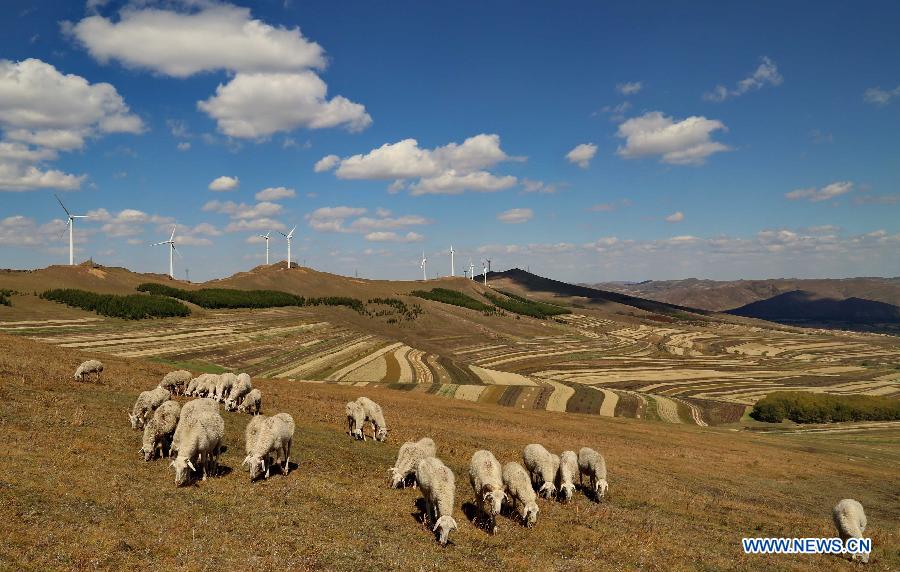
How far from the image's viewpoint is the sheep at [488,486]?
18.1 m

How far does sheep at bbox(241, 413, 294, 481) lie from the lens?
1952cm

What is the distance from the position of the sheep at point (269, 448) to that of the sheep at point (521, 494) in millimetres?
9047

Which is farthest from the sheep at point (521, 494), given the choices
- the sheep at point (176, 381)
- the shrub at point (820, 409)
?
the shrub at point (820, 409)

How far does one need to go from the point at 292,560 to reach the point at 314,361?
84.5 metres

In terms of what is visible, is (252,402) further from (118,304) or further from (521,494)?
(118,304)

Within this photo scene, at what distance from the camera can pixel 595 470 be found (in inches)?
934

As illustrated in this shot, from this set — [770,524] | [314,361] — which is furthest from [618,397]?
[770,524]

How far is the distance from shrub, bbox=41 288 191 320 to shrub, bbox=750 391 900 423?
128 m

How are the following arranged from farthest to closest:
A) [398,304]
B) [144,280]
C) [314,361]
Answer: [398,304]
[144,280]
[314,361]

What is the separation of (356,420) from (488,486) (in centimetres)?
1331

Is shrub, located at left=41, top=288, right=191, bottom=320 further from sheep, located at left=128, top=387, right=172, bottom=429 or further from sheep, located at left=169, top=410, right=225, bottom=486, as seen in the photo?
sheep, located at left=169, top=410, right=225, bottom=486

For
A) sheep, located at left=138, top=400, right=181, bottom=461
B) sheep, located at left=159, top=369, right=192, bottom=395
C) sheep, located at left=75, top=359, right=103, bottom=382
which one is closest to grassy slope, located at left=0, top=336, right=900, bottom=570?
sheep, located at left=138, top=400, right=181, bottom=461

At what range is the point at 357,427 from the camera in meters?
30.0

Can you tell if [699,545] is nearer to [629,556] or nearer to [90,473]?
[629,556]
